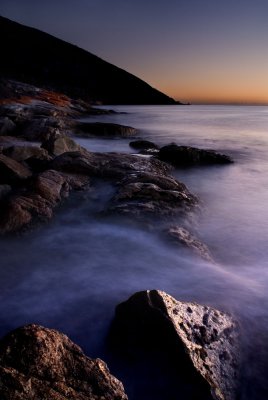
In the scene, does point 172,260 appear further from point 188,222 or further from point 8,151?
point 8,151

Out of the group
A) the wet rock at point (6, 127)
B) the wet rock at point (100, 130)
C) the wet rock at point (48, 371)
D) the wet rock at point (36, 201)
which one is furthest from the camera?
the wet rock at point (100, 130)

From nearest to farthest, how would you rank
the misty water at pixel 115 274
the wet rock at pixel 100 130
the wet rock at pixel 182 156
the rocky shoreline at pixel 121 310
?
1. the rocky shoreline at pixel 121 310
2. the misty water at pixel 115 274
3. the wet rock at pixel 182 156
4. the wet rock at pixel 100 130

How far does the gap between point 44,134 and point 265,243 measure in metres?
8.84

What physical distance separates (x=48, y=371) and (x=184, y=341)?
1.03 m

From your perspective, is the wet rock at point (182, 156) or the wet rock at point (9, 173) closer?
the wet rock at point (9, 173)

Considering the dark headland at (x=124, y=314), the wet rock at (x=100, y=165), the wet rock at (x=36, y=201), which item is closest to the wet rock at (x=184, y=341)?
the dark headland at (x=124, y=314)

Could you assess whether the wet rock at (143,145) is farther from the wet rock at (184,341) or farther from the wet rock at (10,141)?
the wet rock at (184,341)

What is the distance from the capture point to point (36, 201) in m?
5.85

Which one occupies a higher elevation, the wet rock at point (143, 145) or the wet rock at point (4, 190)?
the wet rock at point (4, 190)

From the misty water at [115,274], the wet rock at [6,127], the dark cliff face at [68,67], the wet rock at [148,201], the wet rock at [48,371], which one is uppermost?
the dark cliff face at [68,67]

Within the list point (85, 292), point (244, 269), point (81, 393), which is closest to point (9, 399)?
point (81, 393)

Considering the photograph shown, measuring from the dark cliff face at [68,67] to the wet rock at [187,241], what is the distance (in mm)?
92007

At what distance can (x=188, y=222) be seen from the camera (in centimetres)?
614

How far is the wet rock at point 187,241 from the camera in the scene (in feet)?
16.2
